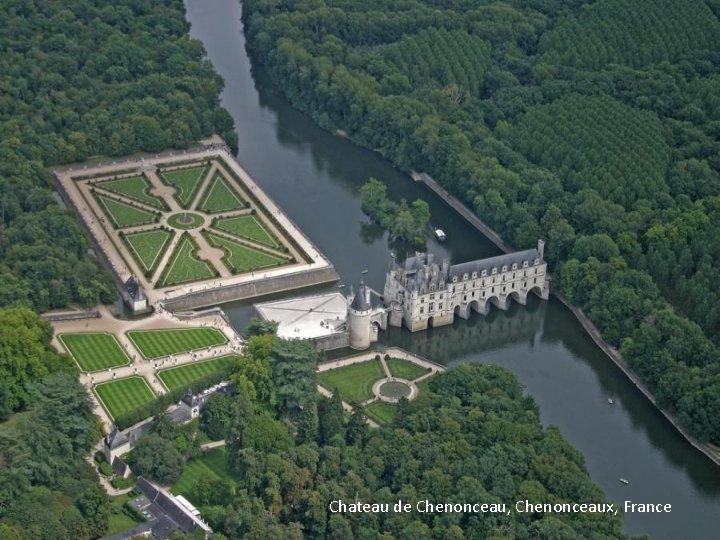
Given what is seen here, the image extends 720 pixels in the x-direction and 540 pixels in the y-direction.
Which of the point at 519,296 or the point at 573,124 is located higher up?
the point at 573,124

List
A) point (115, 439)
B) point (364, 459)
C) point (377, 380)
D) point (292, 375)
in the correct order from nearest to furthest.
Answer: point (364, 459)
point (115, 439)
point (292, 375)
point (377, 380)

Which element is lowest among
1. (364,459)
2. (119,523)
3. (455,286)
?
(119,523)

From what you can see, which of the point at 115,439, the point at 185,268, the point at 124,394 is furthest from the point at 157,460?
the point at 185,268

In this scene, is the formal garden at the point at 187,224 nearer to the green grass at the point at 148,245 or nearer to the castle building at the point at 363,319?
the green grass at the point at 148,245

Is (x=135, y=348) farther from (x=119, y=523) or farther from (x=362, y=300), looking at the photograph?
(x=119, y=523)

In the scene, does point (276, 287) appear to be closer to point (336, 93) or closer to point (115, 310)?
point (115, 310)

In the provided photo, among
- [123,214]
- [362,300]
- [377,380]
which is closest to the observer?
[377,380]
